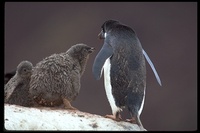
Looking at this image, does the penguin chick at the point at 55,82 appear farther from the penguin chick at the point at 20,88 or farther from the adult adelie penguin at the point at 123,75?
the adult adelie penguin at the point at 123,75

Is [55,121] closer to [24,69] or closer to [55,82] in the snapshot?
[55,82]

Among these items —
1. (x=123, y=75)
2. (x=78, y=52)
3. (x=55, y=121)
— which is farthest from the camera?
(x=78, y=52)

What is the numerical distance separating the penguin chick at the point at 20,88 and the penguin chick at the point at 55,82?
54mm

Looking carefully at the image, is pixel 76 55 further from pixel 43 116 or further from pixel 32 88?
pixel 43 116

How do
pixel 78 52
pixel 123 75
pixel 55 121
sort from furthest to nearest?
1. pixel 78 52
2. pixel 123 75
3. pixel 55 121

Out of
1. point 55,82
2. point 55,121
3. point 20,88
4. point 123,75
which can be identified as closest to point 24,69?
point 20,88

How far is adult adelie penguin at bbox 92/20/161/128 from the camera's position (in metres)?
3.69

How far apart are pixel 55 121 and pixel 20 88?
0.68m

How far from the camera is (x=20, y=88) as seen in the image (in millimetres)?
3805

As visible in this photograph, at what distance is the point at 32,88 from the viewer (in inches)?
149

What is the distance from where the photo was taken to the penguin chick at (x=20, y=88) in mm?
3760

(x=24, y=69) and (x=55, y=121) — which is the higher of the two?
(x=24, y=69)

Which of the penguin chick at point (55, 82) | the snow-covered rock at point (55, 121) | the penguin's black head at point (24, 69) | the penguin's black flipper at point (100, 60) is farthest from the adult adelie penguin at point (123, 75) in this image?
the penguin's black head at point (24, 69)

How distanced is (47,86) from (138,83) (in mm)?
790
